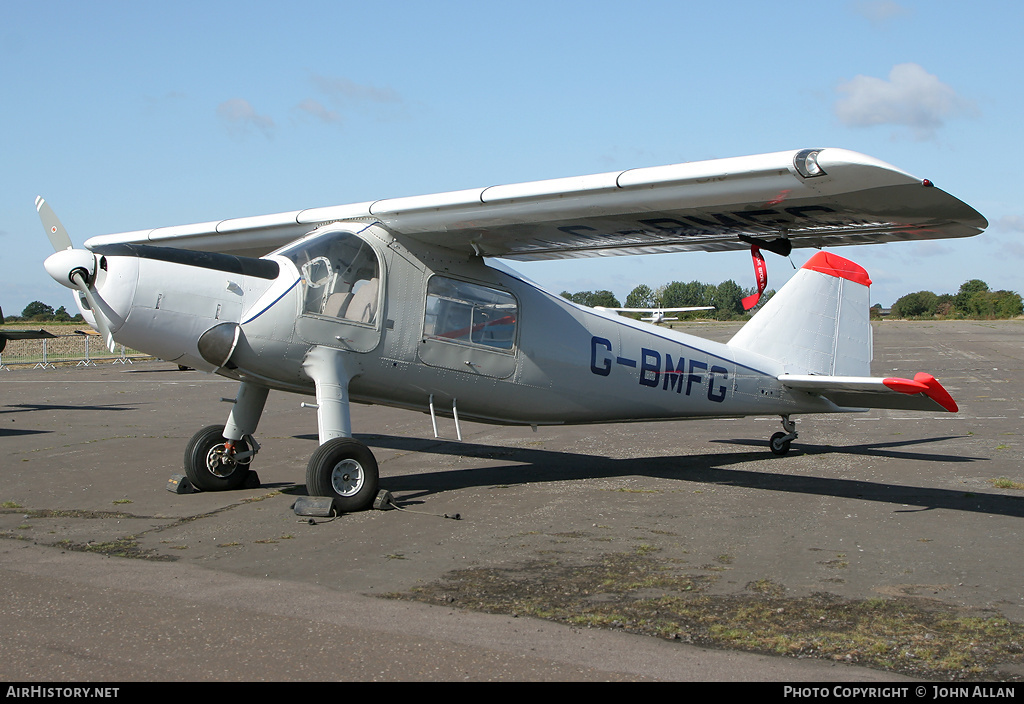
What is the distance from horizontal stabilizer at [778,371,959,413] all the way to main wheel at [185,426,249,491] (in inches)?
263

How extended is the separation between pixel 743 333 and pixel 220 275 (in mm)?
7023

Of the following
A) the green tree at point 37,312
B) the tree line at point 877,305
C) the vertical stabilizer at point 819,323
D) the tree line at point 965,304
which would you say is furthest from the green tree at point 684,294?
the vertical stabilizer at point 819,323

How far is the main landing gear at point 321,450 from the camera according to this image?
760 cm

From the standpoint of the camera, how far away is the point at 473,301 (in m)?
9.15

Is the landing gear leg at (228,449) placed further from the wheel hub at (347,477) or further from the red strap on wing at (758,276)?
the red strap on wing at (758,276)

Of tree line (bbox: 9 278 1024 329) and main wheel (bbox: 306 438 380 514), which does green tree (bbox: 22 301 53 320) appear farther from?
main wheel (bbox: 306 438 380 514)

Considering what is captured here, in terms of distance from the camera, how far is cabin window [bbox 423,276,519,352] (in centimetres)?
886

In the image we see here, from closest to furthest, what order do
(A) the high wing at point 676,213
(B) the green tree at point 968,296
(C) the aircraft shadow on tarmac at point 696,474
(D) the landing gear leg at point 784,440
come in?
(A) the high wing at point 676,213 → (C) the aircraft shadow on tarmac at point 696,474 → (D) the landing gear leg at point 784,440 → (B) the green tree at point 968,296

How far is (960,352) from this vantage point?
38875 mm

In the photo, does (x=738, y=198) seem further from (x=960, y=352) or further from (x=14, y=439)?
(x=960, y=352)

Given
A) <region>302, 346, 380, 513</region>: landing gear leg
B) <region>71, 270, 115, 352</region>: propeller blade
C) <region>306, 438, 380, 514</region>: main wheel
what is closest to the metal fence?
<region>71, 270, 115, 352</region>: propeller blade

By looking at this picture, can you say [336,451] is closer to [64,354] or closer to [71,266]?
[71,266]

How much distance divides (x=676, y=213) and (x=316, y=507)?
169 inches
